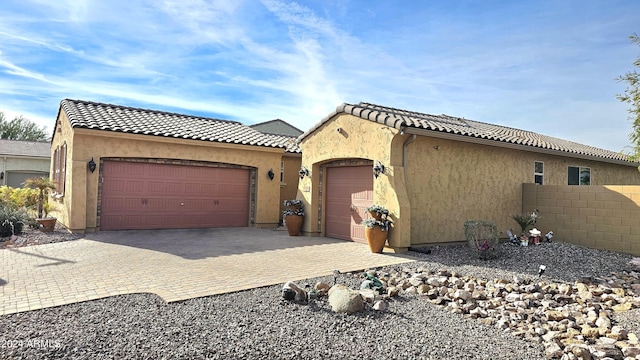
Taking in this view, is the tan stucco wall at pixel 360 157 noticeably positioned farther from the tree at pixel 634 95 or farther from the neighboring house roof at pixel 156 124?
the tree at pixel 634 95

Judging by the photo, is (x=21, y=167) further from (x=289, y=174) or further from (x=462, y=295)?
(x=462, y=295)

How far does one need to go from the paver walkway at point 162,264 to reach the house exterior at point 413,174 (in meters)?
1.27

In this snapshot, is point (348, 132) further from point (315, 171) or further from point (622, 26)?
point (622, 26)

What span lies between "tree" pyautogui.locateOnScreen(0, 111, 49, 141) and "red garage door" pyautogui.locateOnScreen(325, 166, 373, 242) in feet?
142

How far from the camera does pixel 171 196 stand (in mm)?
13633

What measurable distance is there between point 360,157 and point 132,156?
25.9 feet

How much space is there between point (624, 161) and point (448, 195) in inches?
449

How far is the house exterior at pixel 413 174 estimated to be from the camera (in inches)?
398

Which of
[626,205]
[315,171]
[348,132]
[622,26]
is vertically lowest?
[626,205]

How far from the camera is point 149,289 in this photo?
5926mm

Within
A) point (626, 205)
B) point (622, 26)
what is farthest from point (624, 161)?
point (622, 26)

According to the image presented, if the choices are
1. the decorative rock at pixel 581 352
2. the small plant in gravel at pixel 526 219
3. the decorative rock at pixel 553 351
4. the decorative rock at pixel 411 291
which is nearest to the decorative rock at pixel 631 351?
the decorative rock at pixel 581 352

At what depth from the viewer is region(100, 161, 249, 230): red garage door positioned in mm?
12664

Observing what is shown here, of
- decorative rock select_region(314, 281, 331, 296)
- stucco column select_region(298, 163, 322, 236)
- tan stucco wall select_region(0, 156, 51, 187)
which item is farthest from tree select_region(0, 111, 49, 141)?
decorative rock select_region(314, 281, 331, 296)
